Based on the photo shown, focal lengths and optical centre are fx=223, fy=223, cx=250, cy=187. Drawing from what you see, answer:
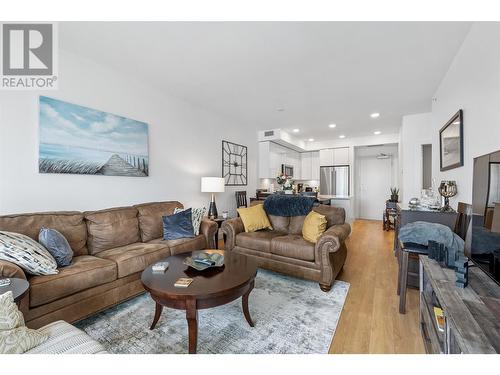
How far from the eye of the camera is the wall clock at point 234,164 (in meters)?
4.77

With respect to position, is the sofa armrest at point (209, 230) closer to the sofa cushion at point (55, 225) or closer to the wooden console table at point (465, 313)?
the sofa cushion at point (55, 225)

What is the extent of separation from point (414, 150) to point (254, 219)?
3.52m

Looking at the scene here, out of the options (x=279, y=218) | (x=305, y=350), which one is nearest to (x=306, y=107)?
(x=279, y=218)

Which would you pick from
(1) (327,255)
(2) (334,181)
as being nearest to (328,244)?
(1) (327,255)

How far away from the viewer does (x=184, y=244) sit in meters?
2.69

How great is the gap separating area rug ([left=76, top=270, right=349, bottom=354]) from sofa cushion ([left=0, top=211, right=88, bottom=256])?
→ 77 centimetres

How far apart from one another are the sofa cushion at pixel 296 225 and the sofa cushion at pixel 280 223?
6 cm

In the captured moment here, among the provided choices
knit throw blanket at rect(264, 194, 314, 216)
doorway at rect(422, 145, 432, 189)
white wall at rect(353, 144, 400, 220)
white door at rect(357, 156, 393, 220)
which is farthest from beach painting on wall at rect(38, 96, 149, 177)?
white door at rect(357, 156, 393, 220)

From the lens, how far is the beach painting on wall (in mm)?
2311

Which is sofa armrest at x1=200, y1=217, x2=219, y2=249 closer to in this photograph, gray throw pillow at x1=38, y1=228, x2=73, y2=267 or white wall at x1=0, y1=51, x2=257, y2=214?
white wall at x1=0, y1=51, x2=257, y2=214

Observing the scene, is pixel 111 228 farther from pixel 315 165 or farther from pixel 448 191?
pixel 315 165

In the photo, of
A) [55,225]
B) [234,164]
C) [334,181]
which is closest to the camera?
[55,225]

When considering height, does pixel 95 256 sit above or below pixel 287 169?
below

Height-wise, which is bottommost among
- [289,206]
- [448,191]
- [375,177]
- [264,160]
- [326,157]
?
[289,206]
